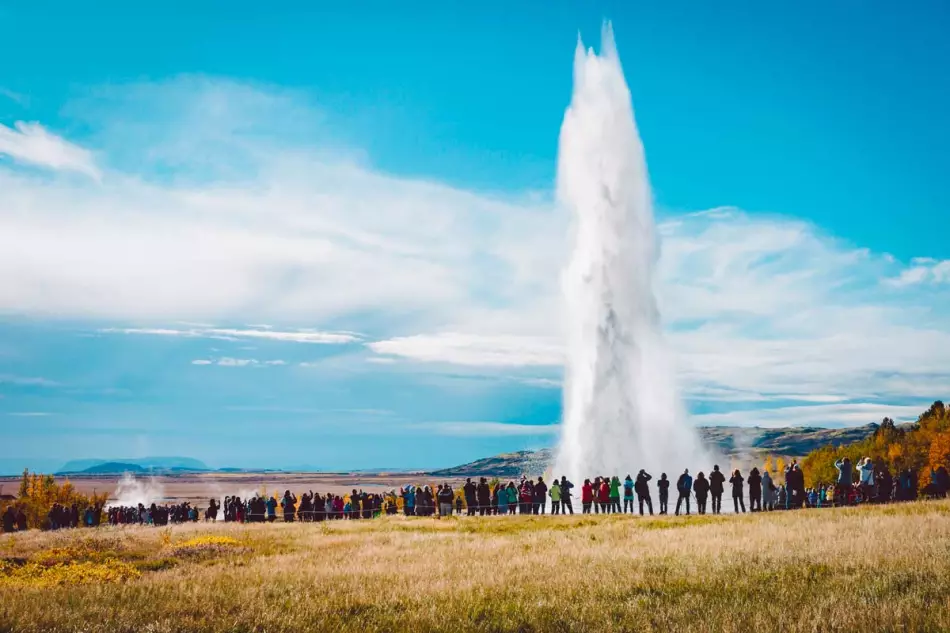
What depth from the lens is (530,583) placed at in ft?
47.1

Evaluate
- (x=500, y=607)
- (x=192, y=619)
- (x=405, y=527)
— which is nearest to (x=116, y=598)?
(x=192, y=619)

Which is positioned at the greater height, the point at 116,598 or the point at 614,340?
the point at 614,340

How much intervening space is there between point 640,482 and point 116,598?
23.3m

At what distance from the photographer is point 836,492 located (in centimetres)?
3472

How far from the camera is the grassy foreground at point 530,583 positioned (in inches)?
436

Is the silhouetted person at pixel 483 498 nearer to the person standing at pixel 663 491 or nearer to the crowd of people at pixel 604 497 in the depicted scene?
the crowd of people at pixel 604 497

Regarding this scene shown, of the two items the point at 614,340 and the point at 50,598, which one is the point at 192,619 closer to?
the point at 50,598

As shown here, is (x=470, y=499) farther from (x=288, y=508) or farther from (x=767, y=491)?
(x=767, y=491)

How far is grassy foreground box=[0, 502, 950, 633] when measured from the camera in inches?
436

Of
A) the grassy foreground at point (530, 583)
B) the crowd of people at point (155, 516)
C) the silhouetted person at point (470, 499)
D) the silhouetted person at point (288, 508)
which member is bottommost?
the crowd of people at point (155, 516)

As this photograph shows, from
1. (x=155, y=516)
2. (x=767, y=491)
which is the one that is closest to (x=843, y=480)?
(x=767, y=491)

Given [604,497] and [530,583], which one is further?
[604,497]

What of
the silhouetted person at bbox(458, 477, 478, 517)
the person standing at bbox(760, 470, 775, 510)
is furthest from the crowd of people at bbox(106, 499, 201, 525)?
the person standing at bbox(760, 470, 775, 510)

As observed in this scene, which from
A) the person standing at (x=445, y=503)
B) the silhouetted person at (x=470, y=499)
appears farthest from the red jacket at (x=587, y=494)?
the person standing at (x=445, y=503)
